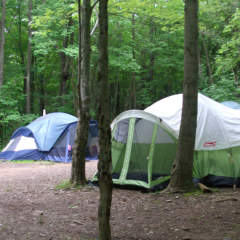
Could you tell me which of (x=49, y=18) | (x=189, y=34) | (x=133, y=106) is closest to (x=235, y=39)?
(x=189, y=34)

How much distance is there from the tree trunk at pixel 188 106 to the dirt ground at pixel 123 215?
47 centimetres

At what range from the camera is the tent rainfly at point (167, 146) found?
26.7 feet

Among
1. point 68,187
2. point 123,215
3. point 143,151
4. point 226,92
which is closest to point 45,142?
point 68,187

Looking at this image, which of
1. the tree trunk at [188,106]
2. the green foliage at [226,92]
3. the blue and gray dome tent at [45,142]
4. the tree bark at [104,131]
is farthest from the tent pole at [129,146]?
the green foliage at [226,92]

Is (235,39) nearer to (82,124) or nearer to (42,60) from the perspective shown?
(82,124)

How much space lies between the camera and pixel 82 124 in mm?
8219

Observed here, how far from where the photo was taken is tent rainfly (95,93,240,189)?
8.13m

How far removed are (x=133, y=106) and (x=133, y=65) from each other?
531cm

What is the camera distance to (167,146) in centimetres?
857

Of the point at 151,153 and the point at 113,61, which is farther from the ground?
the point at 113,61

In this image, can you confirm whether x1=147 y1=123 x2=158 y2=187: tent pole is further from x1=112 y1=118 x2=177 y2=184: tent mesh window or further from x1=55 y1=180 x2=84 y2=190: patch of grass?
x1=55 y1=180 x2=84 y2=190: patch of grass

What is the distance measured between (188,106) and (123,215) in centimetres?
271

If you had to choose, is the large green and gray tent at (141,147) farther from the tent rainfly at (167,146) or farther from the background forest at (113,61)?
the background forest at (113,61)

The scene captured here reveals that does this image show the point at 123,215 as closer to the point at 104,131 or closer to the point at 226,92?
the point at 104,131
